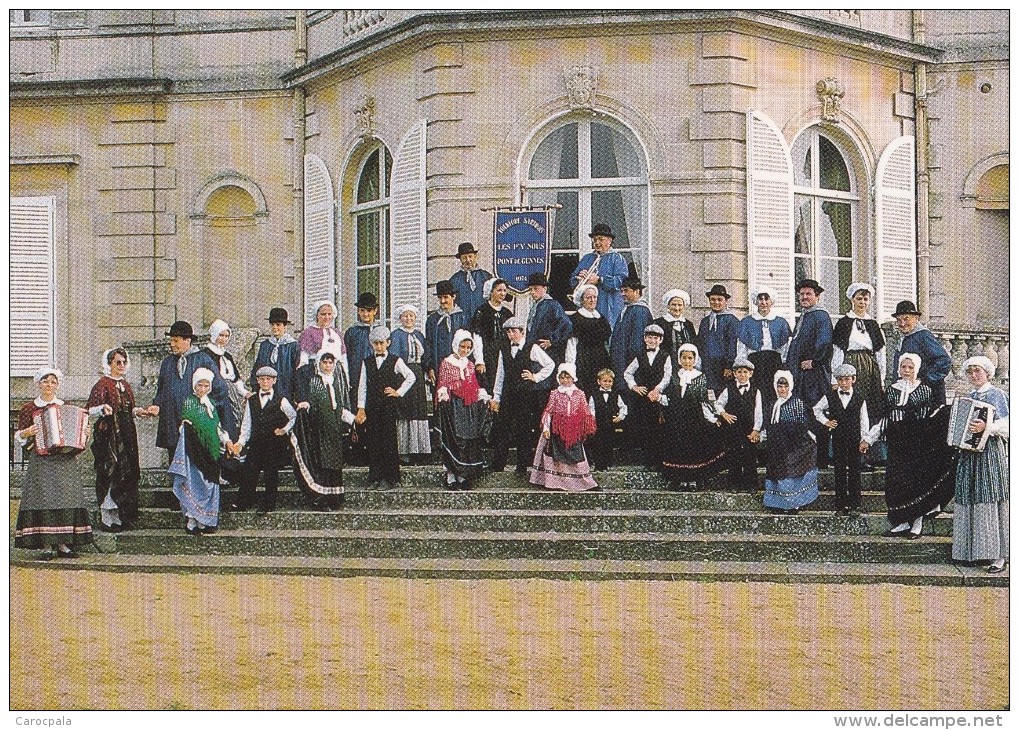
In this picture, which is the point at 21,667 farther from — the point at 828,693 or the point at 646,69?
the point at 646,69

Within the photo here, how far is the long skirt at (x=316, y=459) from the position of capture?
11.6 meters

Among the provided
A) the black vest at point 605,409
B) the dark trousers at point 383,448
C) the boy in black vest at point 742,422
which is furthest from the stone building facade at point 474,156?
the dark trousers at point 383,448

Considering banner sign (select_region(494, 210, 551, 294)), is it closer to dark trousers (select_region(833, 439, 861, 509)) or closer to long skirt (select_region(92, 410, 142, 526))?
dark trousers (select_region(833, 439, 861, 509))

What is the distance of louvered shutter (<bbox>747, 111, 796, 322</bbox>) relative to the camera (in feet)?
47.8

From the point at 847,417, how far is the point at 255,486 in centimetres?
480

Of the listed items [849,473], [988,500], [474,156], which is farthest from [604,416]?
[474,156]

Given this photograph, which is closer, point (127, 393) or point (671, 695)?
point (671, 695)

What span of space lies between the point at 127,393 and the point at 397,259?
4265 millimetres

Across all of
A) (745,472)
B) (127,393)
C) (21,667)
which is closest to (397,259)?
(127,393)

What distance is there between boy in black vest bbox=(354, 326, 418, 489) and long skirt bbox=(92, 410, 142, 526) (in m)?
1.90

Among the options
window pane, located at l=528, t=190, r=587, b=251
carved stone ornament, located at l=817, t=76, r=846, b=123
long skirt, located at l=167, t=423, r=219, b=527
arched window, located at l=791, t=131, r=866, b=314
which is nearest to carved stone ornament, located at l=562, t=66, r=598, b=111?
window pane, located at l=528, t=190, r=587, b=251

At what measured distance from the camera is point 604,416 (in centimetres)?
1199

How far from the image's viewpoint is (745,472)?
1155 centimetres

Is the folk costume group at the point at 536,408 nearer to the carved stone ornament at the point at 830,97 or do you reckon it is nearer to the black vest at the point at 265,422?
the black vest at the point at 265,422
